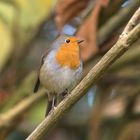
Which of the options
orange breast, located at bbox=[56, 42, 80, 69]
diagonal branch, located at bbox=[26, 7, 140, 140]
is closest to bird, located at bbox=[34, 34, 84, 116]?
orange breast, located at bbox=[56, 42, 80, 69]

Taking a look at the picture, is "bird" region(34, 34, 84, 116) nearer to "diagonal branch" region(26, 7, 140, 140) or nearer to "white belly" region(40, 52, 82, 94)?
"white belly" region(40, 52, 82, 94)

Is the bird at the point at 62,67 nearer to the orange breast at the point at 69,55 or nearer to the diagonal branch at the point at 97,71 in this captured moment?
the orange breast at the point at 69,55

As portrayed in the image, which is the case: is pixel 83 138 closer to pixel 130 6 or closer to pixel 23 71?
pixel 23 71

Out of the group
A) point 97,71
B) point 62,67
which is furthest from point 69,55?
point 97,71

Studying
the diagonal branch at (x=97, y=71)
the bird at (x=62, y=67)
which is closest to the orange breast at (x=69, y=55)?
the bird at (x=62, y=67)

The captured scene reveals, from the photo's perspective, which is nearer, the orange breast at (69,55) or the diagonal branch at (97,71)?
the diagonal branch at (97,71)

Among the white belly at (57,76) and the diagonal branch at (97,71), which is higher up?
the diagonal branch at (97,71)

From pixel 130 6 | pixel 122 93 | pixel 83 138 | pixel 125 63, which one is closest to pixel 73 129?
pixel 83 138
